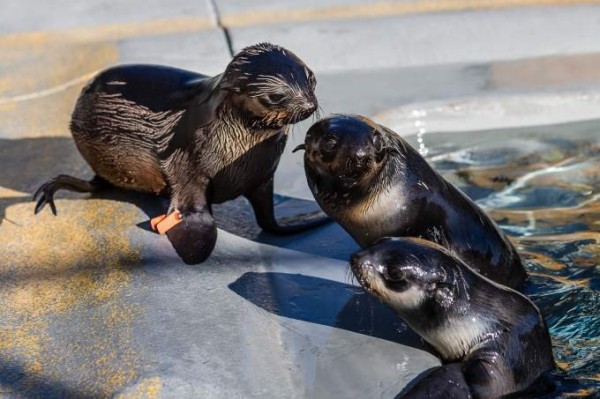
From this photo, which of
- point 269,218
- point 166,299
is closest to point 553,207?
point 269,218

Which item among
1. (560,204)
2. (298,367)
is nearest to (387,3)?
(560,204)

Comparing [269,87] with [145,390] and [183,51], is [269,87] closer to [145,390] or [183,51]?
[145,390]

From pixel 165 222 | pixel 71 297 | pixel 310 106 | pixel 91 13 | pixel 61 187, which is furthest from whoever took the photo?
pixel 91 13

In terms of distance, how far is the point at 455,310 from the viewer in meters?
3.85

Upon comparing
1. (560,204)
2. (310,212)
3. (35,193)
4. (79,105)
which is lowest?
(560,204)

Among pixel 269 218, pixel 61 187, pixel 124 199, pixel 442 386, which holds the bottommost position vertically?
pixel 442 386

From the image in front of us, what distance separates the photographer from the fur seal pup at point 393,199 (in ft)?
13.9

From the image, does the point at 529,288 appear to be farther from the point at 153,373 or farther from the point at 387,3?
the point at 387,3

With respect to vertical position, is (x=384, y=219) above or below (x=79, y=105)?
below

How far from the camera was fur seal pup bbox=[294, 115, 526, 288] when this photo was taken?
422 cm

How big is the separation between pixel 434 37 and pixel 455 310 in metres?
3.54

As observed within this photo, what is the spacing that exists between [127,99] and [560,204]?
232 cm

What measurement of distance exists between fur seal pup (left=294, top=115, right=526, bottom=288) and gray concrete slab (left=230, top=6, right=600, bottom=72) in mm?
2363

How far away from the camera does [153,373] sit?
11.6ft
